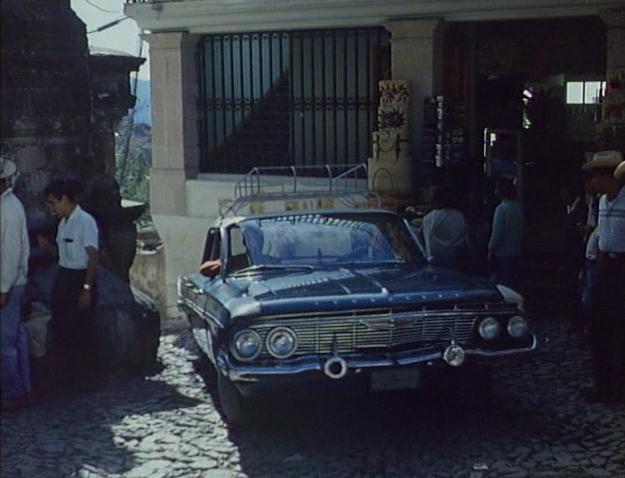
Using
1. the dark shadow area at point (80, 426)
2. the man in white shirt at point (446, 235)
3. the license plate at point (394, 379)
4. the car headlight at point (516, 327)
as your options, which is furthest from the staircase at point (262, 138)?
the license plate at point (394, 379)

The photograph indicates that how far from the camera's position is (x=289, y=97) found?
593 inches

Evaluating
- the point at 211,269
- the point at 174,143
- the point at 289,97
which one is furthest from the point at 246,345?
the point at 174,143

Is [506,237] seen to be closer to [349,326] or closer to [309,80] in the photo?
[349,326]

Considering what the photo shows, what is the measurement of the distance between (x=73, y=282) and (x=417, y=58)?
6795mm

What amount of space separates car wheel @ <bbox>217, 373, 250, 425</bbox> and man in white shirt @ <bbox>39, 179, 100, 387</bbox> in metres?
1.37

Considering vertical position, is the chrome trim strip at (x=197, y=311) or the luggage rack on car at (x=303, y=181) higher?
the luggage rack on car at (x=303, y=181)

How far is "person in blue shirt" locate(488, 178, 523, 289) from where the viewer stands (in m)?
10.3

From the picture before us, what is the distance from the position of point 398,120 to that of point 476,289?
6.53m

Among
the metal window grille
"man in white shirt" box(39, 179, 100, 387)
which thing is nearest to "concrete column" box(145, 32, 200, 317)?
the metal window grille

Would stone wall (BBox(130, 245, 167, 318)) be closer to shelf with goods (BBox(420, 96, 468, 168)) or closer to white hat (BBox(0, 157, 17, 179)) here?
shelf with goods (BBox(420, 96, 468, 168))

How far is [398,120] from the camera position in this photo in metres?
13.2

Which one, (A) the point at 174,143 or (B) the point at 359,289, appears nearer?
(B) the point at 359,289

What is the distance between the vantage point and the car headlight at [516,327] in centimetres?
684

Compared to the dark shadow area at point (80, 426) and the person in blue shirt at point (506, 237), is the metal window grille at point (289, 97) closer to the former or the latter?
the person in blue shirt at point (506, 237)
